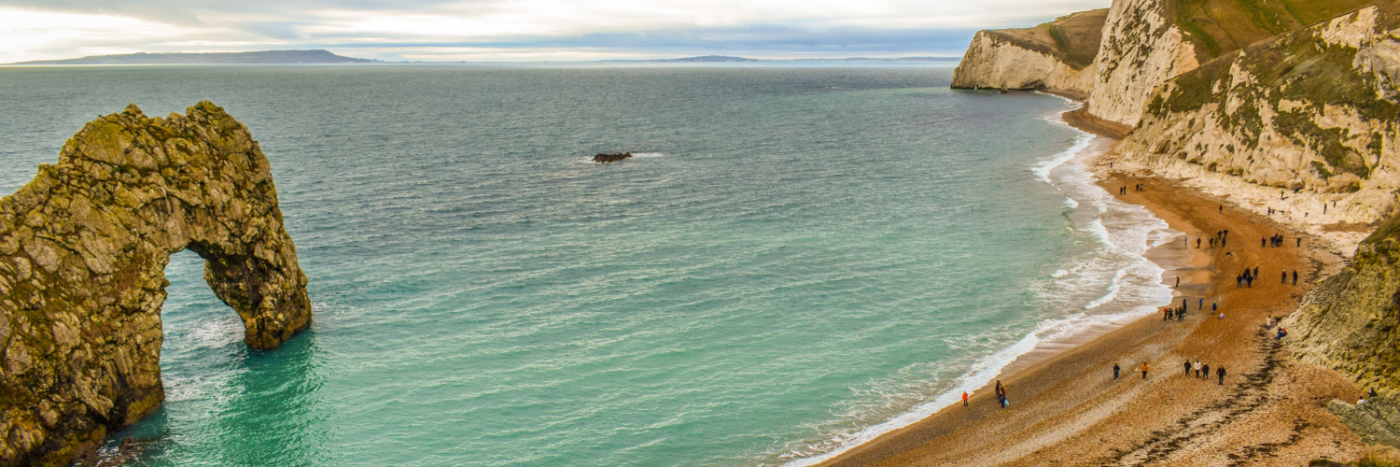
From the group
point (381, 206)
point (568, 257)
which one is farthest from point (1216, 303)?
point (381, 206)

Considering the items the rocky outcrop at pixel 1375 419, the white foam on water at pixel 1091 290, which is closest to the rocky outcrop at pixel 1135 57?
the white foam on water at pixel 1091 290

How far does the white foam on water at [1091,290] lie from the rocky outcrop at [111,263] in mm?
27116

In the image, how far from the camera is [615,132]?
428 feet

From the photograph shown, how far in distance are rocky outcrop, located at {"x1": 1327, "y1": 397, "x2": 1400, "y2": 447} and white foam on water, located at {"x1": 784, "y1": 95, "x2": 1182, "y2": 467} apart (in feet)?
41.8

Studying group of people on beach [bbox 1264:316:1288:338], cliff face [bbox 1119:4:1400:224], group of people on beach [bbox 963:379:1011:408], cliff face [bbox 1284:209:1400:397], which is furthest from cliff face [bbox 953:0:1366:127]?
group of people on beach [bbox 963:379:1011:408]

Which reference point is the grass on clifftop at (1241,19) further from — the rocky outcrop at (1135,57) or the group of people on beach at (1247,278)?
the group of people on beach at (1247,278)

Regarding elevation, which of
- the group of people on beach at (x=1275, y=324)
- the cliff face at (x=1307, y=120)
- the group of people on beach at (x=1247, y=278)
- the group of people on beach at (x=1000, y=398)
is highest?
the cliff face at (x=1307, y=120)

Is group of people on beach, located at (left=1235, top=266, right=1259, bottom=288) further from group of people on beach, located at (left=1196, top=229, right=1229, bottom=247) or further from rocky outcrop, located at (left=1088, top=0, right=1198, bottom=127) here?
rocky outcrop, located at (left=1088, top=0, right=1198, bottom=127)

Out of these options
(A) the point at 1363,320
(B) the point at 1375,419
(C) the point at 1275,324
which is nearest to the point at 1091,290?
(C) the point at 1275,324

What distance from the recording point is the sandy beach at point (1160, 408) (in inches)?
1152

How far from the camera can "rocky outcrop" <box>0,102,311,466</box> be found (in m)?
28.3

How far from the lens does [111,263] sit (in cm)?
3175

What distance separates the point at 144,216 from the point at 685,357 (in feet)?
80.6

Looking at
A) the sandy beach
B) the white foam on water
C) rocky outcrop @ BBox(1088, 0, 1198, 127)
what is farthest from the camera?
rocky outcrop @ BBox(1088, 0, 1198, 127)
